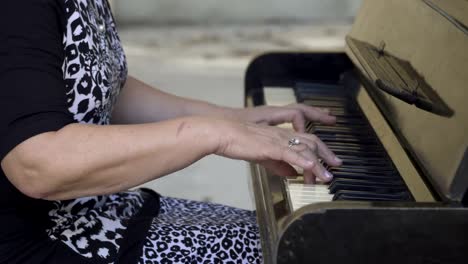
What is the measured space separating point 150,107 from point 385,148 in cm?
61

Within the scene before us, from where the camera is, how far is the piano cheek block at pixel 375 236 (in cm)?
106

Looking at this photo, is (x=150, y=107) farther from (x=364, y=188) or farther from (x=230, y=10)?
(x=230, y=10)

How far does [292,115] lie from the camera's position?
1.65 metres

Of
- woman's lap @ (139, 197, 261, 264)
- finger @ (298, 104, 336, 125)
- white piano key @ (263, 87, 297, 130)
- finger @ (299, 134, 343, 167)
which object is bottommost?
woman's lap @ (139, 197, 261, 264)

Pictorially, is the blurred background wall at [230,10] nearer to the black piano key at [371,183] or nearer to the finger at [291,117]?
the finger at [291,117]

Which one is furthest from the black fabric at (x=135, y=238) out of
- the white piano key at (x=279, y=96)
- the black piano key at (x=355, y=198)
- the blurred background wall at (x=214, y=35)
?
the blurred background wall at (x=214, y=35)

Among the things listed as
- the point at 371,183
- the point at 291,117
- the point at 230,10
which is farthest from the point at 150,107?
the point at 230,10

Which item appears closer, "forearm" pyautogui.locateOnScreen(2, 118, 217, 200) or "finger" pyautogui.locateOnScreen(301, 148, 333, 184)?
"forearm" pyautogui.locateOnScreen(2, 118, 217, 200)

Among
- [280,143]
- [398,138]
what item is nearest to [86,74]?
[280,143]

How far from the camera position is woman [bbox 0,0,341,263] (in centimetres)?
115

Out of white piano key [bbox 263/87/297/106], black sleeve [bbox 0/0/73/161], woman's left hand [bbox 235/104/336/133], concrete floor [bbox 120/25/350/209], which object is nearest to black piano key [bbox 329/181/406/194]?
woman's left hand [bbox 235/104/336/133]

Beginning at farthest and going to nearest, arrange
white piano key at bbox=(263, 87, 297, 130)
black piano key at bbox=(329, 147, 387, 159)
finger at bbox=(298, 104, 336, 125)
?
white piano key at bbox=(263, 87, 297, 130)
finger at bbox=(298, 104, 336, 125)
black piano key at bbox=(329, 147, 387, 159)

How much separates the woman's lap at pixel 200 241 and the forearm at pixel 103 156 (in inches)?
8.1

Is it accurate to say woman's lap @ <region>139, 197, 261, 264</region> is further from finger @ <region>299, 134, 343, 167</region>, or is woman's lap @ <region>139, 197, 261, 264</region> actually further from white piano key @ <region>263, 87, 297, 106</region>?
white piano key @ <region>263, 87, 297, 106</region>
